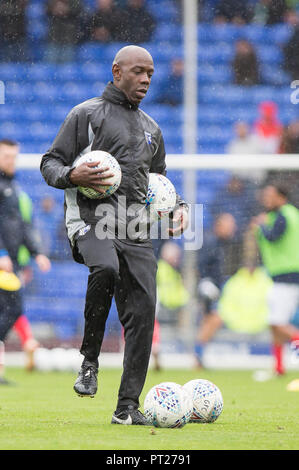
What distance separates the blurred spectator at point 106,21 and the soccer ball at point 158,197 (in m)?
8.94

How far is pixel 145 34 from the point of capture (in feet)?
49.5

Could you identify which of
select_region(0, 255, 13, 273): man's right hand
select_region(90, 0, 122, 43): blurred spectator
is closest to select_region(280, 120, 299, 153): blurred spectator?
select_region(90, 0, 122, 43): blurred spectator

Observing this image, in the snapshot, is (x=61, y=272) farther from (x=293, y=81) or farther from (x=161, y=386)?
(x=161, y=386)

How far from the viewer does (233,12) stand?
50.2 feet

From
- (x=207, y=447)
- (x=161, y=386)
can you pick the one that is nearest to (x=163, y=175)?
(x=161, y=386)

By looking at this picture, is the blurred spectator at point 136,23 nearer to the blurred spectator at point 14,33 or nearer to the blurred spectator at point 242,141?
the blurred spectator at point 14,33

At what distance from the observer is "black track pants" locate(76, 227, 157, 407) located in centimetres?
559

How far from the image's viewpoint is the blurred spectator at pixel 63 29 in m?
14.6

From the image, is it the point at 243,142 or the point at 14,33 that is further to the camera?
the point at 14,33

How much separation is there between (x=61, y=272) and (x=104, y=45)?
4.11 meters

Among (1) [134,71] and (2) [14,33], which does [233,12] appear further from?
(1) [134,71]

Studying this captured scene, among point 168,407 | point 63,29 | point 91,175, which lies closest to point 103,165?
point 91,175

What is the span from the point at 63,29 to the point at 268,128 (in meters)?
3.42

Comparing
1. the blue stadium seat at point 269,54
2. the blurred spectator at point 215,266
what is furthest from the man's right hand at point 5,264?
the blue stadium seat at point 269,54
